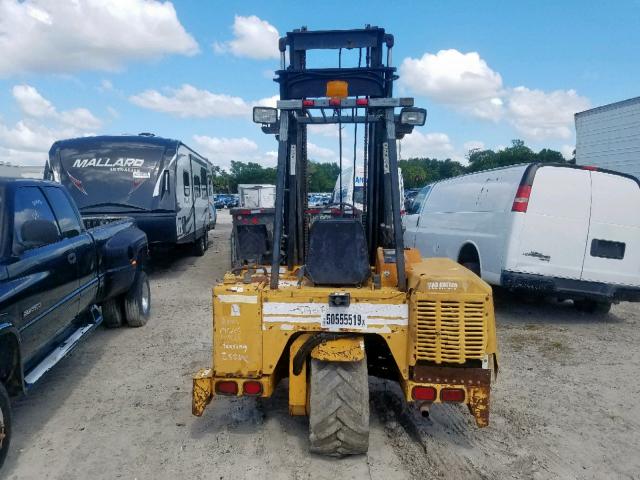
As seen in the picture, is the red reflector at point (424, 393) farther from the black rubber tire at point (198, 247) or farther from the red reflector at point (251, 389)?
the black rubber tire at point (198, 247)

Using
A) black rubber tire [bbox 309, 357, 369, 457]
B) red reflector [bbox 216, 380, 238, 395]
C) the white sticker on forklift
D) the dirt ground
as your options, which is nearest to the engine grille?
the white sticker on forklift

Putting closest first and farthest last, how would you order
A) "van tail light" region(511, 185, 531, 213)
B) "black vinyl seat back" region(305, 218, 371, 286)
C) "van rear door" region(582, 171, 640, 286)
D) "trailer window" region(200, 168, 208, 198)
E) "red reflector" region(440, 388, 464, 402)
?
1. "red reflector" region(440, 388, 464, 402)
2. "black vinyl seat back" region(305, 218, 371, 286)
3. "van tail light" region(511, 185, 531, 213)
4. "van rear door" region(582, 171, 640, 286)
5. "trailer window" region(200, 168, 208, 198)

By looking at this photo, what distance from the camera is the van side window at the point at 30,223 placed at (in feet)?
13.0

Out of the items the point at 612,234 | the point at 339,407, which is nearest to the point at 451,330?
the point at 339,407

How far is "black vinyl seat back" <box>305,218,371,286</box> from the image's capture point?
3.94 metres

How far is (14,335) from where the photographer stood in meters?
3.63

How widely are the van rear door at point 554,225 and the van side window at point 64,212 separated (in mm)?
5433

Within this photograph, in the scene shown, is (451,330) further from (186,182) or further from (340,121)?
(186,182)

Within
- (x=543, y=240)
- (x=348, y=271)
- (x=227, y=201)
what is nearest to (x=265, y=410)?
(x=348, y=271)

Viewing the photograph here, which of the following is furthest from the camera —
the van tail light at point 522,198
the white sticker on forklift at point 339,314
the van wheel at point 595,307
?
the van wheel at point 595,307

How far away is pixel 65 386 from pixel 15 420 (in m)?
0.74

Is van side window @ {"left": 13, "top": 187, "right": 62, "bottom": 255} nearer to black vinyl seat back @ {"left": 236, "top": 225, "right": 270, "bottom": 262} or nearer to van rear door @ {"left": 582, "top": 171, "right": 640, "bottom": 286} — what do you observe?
black vinyl seat back @ {"left": 236, "top": 225, "right": 270, "bottom": 262}

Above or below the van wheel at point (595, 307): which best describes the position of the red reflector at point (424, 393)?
above

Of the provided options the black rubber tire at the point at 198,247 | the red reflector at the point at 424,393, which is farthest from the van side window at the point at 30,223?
the black rubber tire at the point at 198,247
